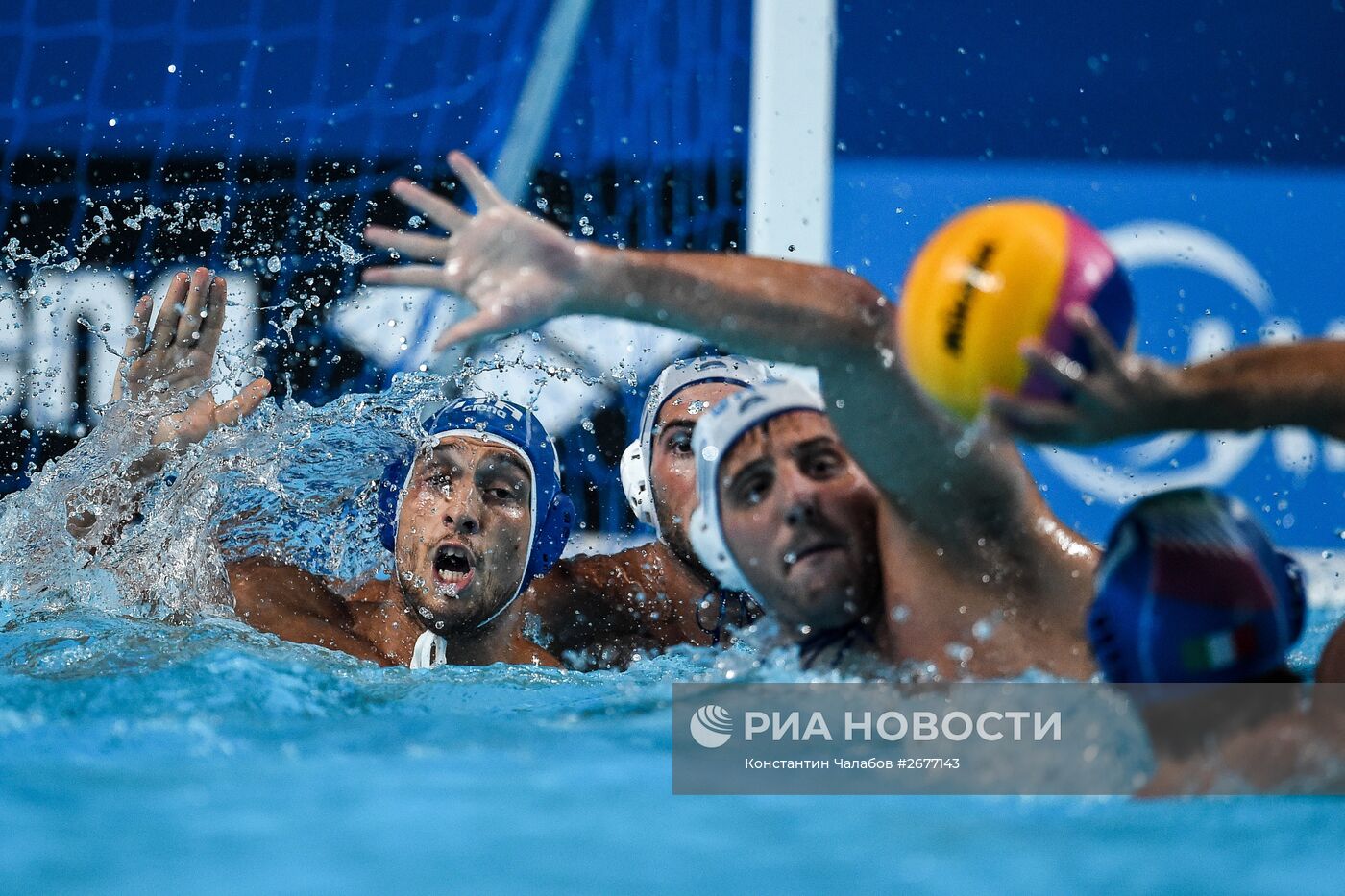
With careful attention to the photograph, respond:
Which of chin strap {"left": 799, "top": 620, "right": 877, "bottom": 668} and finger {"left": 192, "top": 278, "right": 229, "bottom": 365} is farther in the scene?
finger {"left": 192, "top": 278, "right": 229, "bottom": 365}

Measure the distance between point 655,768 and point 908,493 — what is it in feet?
1.84

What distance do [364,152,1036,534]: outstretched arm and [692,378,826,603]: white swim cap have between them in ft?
0.89

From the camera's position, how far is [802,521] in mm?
2238

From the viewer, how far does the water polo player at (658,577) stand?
3.33m

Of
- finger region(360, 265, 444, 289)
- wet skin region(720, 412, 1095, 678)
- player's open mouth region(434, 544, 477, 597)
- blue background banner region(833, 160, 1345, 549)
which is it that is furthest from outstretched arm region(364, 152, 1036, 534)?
blue background banner region(833, 160, 1345, 549)

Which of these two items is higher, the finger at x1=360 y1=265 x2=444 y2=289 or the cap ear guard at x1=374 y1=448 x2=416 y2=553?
the cap ear guard at x1=374 y1=448 x2=416 y2=553

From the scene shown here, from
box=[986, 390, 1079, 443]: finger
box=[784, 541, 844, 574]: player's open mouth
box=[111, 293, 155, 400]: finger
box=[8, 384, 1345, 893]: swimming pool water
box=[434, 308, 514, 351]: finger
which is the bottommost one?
box=[8, 384, 1345, 893]: swimming pool water

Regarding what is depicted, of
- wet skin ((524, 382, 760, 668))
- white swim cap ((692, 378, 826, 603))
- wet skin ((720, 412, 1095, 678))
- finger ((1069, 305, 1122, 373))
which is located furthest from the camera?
wet skin ((524, 382, 760, 668))

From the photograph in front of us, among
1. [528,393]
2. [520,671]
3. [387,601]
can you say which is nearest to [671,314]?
Result: [520,671]

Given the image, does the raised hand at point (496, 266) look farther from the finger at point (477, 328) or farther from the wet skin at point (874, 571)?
the wet skin at point (874, 571)

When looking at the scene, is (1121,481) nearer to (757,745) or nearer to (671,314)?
(757,745)

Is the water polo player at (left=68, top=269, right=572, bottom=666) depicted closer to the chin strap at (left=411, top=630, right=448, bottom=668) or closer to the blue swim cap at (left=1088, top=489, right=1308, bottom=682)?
the chin strap at (left=411, top=630, right=448, bottom=668)

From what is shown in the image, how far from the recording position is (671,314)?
6.21ft

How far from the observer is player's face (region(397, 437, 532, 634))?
10.1 ft
